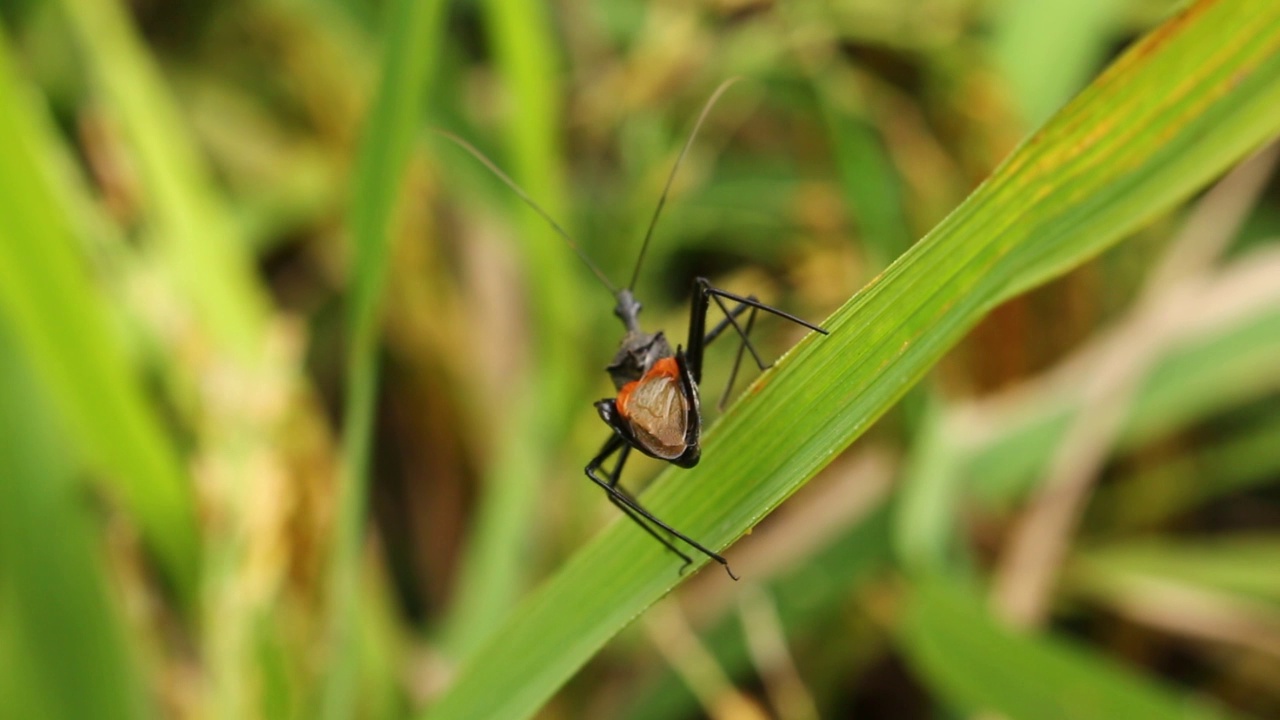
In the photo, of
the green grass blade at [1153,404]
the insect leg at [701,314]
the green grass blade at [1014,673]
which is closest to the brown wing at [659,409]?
the insect leg at [701,314]

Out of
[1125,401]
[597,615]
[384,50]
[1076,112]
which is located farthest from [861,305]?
[1125,401]

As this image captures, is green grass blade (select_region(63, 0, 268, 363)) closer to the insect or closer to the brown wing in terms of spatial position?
the insect

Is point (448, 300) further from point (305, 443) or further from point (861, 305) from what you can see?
point (861, 305)

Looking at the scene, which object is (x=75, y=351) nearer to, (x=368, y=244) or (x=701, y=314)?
(x=368, y=244)

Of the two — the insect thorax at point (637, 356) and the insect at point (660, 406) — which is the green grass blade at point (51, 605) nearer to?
the insect at point (660, 406)

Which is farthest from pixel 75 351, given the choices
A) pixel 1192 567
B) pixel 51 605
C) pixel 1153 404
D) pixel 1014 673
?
pixel 1192 567

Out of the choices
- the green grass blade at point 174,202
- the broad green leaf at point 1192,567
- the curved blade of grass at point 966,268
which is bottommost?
the broad green leaf at point 1192,567

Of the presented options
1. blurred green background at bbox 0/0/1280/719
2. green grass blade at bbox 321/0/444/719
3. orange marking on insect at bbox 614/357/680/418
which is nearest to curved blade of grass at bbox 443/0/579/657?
blurred green background at bbox 0/0/1280/719
